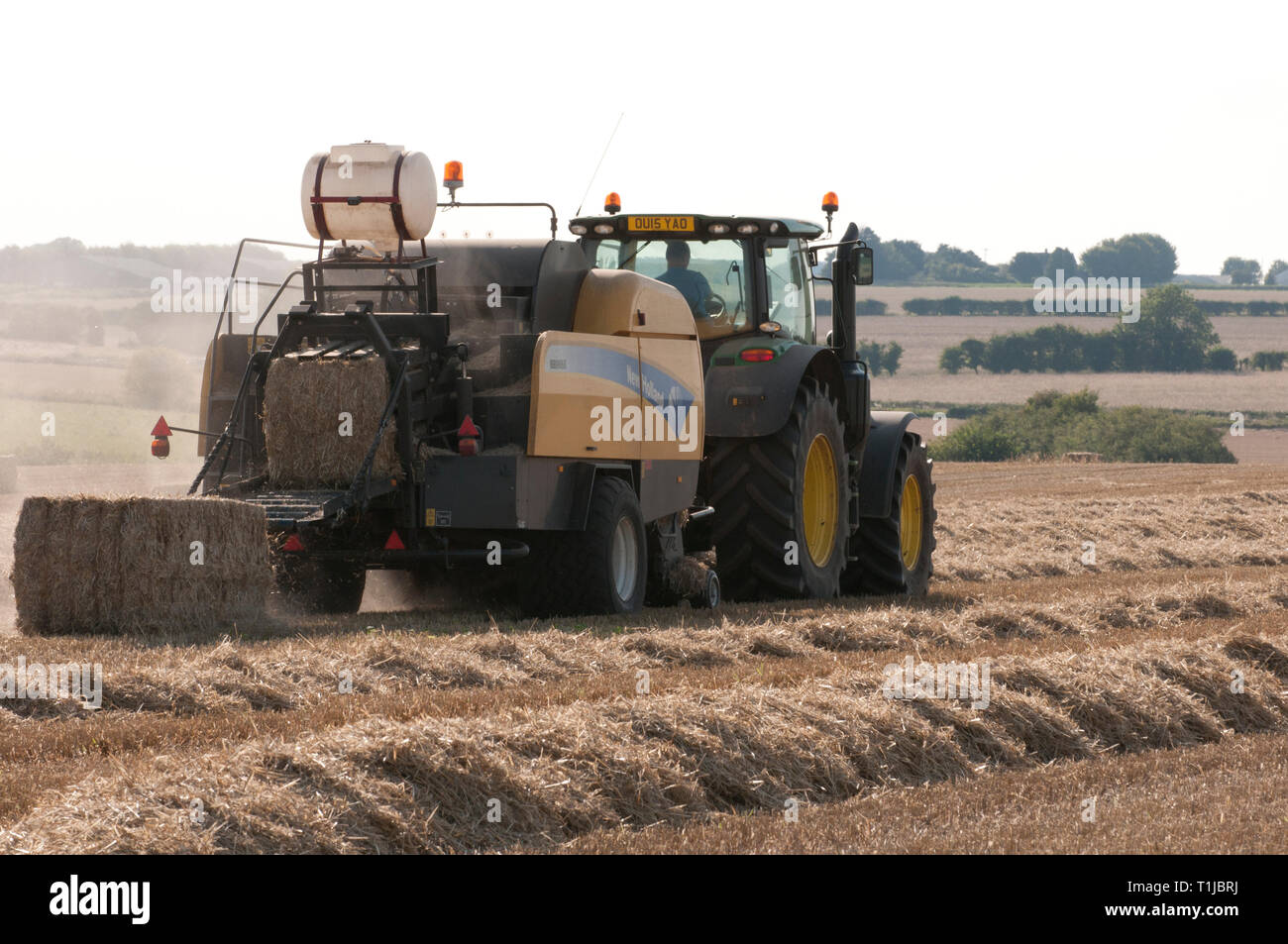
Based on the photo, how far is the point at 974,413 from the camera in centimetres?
6366

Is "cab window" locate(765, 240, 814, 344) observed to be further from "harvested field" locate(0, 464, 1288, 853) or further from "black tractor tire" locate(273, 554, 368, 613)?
"black tractor tire" locate(273, 554, 368, 613)

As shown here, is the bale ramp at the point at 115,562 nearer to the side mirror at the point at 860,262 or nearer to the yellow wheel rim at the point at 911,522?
the side mirror at the point at 860,262

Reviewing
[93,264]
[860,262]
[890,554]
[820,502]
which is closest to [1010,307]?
[93,264]

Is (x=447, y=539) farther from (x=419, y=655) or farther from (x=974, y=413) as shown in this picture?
(x=974, y=413)

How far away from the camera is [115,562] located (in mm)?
9320

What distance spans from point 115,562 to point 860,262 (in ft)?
21.3

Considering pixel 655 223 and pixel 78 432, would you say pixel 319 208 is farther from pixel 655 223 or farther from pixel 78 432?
pixel 78 432

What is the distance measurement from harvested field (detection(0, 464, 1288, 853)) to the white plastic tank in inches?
101

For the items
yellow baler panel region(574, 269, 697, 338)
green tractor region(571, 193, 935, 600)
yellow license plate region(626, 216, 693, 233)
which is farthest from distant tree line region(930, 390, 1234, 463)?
yellow baler panel region(574, 269, 697, 338)

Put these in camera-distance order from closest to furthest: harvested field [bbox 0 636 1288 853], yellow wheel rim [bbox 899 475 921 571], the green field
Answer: harvested field [bbox 0 636 1288 853] < yellow wheel rim [bbox 899 475 921 571] < the green field

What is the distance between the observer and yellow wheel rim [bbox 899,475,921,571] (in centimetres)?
1466

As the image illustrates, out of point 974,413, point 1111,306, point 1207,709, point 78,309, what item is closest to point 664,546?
point 1207,709

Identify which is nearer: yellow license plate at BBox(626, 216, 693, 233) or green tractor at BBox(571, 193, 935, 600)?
green tractor at BBox(571, 193, 935, 600)
